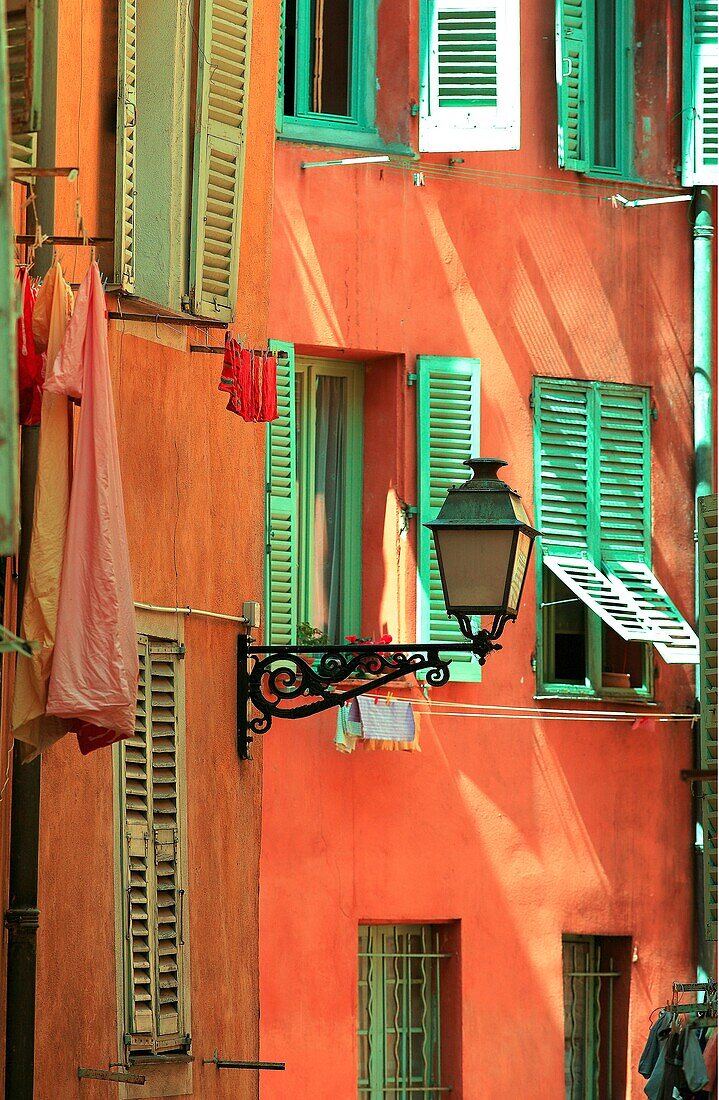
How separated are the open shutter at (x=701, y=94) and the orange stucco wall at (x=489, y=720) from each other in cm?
17

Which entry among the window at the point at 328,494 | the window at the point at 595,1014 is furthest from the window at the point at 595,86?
the window at the point at 595,1014

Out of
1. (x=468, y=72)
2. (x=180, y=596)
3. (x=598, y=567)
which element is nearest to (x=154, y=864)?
(x=180, y=596)

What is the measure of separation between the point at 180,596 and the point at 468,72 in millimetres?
6701

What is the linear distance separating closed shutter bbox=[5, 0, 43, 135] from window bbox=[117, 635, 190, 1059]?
306cm

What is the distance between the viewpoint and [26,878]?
8727mm

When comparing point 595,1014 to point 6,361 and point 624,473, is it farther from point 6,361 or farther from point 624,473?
point 6,361

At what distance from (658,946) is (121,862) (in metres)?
7.45

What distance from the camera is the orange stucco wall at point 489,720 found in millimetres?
15492

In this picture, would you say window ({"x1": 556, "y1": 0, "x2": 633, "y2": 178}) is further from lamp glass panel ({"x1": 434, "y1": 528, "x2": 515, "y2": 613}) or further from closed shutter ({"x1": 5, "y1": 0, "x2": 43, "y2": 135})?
closed shutter ({"x1": 5, "y1": 0, "x2": 43, "y2": 135})

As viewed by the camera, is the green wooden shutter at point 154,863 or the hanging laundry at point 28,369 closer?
the hanging laundry at point 28,369

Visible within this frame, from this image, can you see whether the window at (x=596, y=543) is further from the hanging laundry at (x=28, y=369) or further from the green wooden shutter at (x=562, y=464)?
the hanging laundry at (x=28, y=369)

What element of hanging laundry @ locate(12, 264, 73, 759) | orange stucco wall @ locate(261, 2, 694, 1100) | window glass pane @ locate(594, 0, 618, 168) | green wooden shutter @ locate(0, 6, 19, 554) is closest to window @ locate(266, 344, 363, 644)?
orange stucco wall @ locate(261, 2, 694, 1100)

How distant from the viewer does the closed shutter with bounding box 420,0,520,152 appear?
16.3 m

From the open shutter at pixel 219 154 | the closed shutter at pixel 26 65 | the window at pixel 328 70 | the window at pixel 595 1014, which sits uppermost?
the window at pixel 328 70
